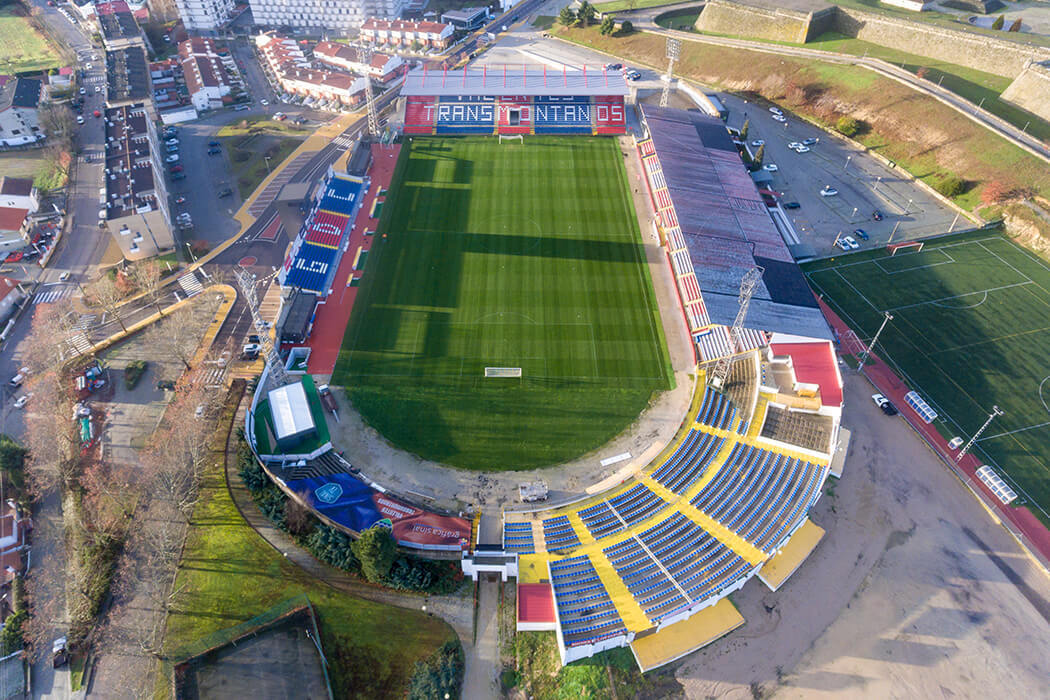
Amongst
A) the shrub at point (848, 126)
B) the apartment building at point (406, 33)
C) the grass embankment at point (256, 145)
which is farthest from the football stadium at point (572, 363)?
the apartment building at point (406, 33)

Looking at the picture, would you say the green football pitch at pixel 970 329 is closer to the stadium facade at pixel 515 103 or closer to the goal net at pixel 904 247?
the goal net at pixel 904 247

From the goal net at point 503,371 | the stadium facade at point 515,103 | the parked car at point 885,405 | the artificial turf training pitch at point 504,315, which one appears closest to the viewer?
the artificial turf training pitch at point 504,315

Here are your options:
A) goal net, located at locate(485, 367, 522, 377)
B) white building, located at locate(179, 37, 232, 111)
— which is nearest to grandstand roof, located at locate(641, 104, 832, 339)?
goal net, located at locate(485, 367, 522, 377)

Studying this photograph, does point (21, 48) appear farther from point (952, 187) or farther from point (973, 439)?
point (973, 439)

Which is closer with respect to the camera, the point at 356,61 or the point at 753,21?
the point at 753,21

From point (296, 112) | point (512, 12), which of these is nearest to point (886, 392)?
point (296, 112)

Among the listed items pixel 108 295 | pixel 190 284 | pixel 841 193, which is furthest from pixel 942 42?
pixel 108 295

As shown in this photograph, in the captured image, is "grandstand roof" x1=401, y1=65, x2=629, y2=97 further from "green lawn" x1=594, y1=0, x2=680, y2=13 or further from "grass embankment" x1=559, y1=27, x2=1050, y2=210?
"green lawn" x1=594, y1=0, x2=680, y2=13
